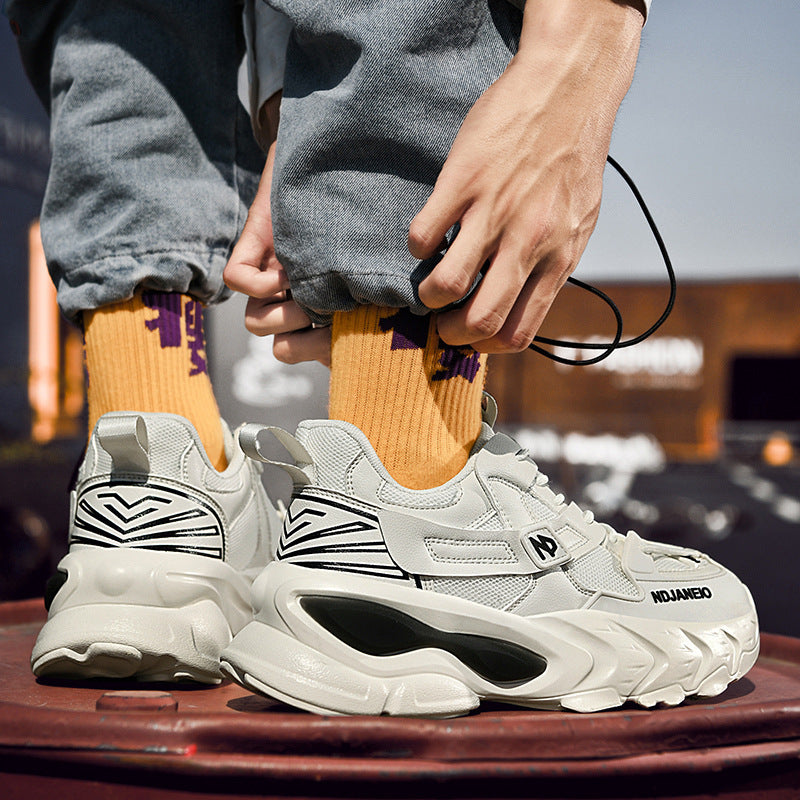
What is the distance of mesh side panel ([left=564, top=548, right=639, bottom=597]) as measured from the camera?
605mm

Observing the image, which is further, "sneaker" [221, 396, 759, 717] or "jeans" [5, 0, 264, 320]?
"jeans" [5, 0, 264, 320]

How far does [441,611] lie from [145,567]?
0.87 feet

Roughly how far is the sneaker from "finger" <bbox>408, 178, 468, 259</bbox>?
0.16 m

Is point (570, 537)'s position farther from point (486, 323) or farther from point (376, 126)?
point (376, 126)

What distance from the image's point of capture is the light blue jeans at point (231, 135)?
0.56 meters

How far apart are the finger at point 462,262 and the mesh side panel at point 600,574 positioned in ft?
0.82

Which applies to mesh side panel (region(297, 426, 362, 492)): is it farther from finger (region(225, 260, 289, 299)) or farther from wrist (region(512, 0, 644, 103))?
wrist (region(512, 0, 644, 103))

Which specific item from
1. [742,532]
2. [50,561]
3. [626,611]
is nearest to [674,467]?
[742,532]

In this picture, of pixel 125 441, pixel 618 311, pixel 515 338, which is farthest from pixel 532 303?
pixel 125 441

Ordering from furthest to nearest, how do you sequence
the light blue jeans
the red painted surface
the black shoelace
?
1. the black shoelace
2. the light blue jeans
3. the red painted surface

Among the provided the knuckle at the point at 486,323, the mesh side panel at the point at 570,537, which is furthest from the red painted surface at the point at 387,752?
the knuckle at the point at 486,323

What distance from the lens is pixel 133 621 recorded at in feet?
2.01

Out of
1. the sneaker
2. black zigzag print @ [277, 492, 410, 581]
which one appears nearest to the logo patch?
the sneaker

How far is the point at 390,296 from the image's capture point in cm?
57
